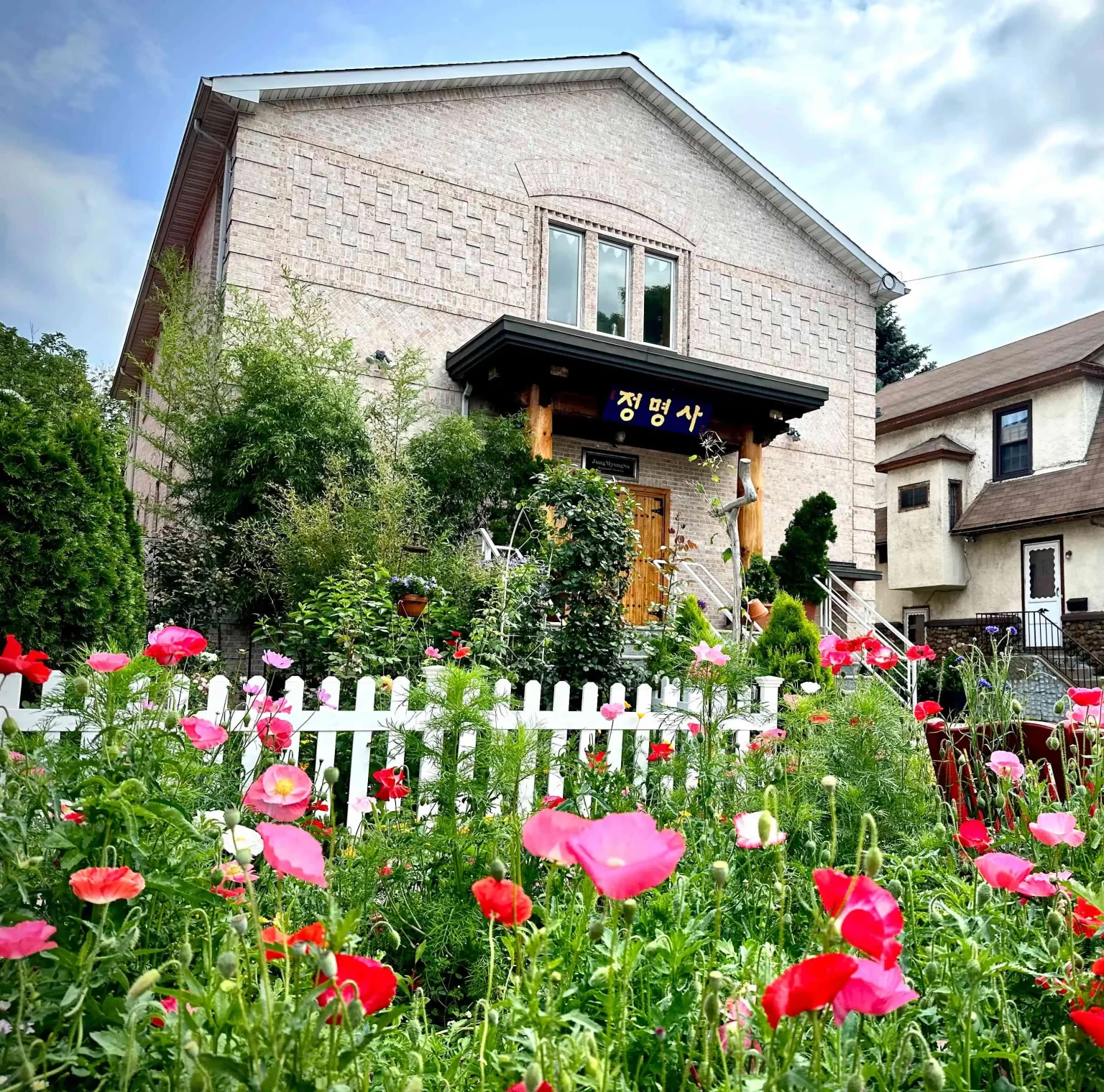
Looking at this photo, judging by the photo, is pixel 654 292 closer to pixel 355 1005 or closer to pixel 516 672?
pixel 516 672

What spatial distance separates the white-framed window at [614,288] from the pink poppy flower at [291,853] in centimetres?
1176

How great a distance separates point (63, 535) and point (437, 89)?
31.7ft

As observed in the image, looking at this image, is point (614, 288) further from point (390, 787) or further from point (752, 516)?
Result: point (390, 787)

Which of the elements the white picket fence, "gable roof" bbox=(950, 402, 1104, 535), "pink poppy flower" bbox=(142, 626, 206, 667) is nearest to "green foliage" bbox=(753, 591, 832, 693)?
the white picket fence

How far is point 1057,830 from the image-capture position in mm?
1324

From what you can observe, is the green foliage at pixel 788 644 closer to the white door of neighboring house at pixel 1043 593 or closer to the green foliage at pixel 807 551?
the green foliage at pixel 807 551

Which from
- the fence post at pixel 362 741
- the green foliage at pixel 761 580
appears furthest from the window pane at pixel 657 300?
the fence post at pixel 362 741

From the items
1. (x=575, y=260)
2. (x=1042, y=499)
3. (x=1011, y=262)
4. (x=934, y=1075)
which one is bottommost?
(x=934, y=1075)

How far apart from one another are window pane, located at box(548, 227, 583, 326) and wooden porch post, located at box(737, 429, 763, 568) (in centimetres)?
308

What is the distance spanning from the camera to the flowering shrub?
2.65 ft

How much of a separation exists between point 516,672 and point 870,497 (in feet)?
32.8

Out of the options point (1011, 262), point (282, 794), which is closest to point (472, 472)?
point (282, 794)

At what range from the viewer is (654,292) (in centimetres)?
1258

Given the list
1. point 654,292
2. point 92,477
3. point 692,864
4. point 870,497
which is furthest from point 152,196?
point 692,864
